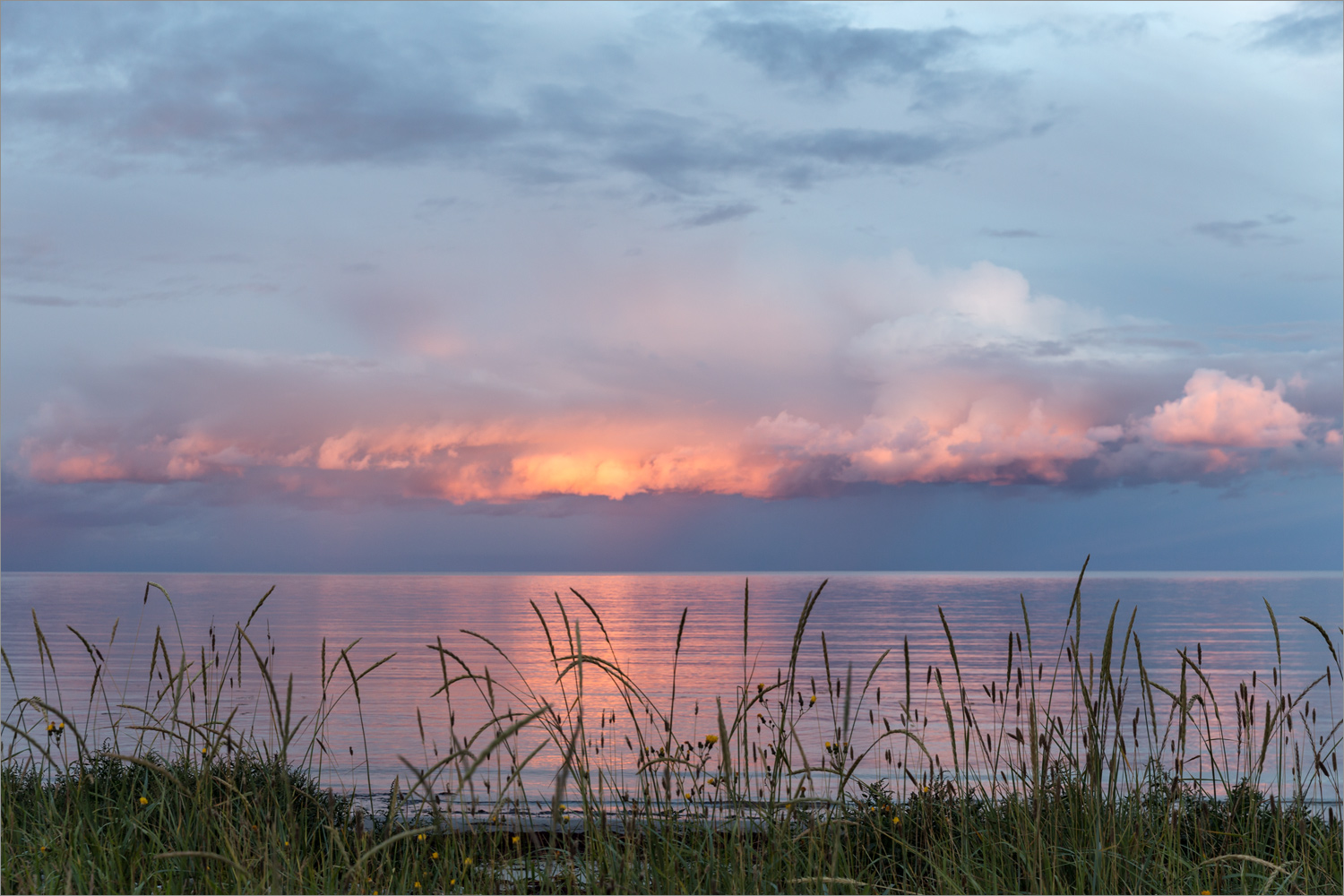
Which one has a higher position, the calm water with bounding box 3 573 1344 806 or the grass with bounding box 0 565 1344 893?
the grass with bounding box 0 565 1344 893

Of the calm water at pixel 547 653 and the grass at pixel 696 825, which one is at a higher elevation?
the grass at pixel 696 825

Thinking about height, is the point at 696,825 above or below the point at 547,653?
above

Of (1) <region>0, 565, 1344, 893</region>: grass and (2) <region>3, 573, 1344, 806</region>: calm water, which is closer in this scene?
(1) <region>0, 565, 1344, 893</region>: grass

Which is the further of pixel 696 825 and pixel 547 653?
pixel 547 653

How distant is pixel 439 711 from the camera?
2078cm

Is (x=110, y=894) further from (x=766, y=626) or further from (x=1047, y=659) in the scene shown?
(x=766, y=626)

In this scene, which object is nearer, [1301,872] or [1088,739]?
[1088,739]

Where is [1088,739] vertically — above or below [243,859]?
above

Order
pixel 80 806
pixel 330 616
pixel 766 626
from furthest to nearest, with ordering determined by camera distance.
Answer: pixel 330 616, pixel 766 626, pixel 80 806

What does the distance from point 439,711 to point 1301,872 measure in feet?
61.4

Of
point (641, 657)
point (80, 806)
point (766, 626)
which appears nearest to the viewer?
point (80, 806)

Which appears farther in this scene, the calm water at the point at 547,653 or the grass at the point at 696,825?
the calm water at the point at 547,653

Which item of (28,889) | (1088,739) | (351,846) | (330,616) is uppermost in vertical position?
(1088,739)

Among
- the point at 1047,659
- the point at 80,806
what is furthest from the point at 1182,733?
the point at 1047,659
